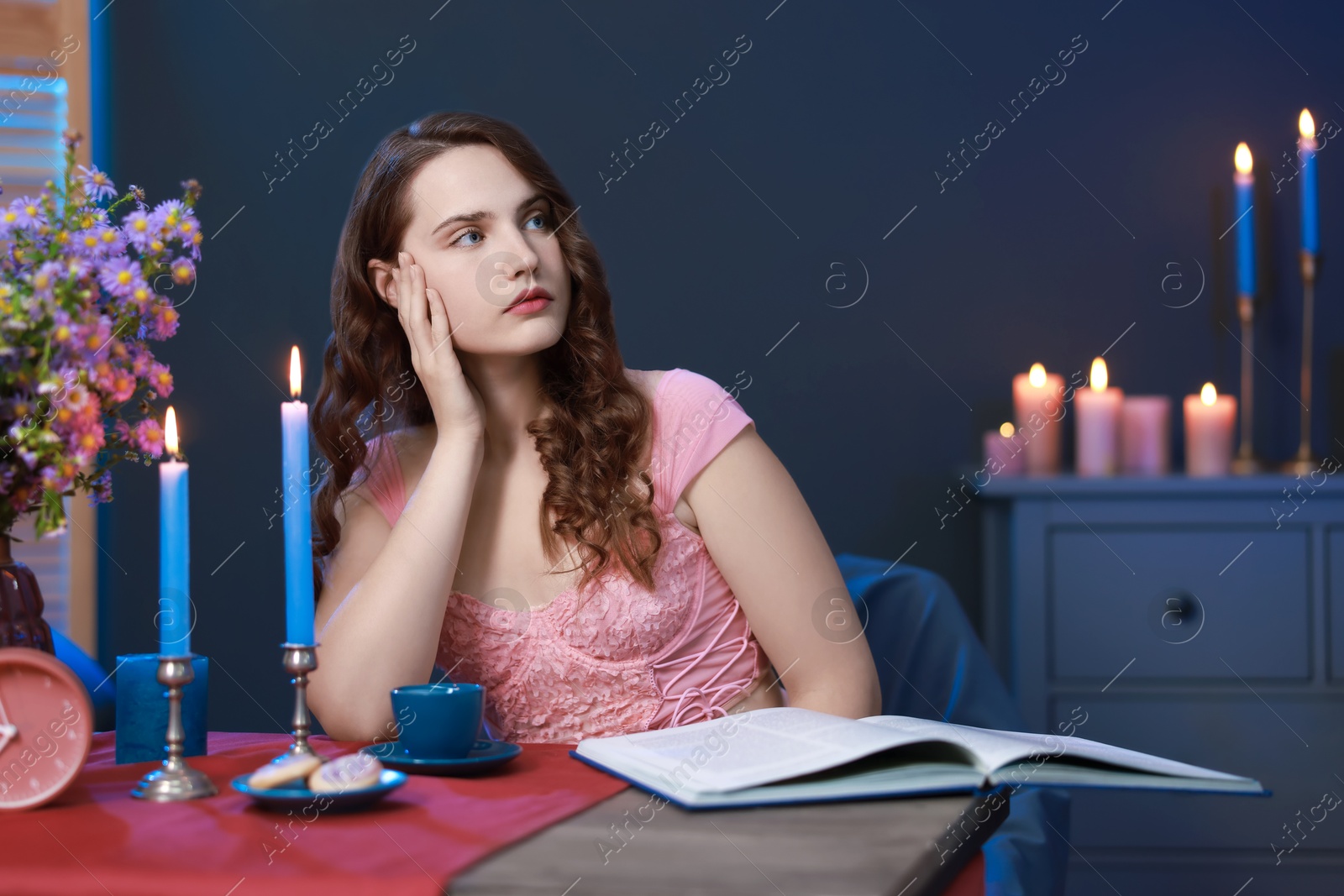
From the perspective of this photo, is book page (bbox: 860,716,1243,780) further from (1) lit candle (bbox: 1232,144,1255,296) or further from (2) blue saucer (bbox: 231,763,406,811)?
(1) lit candle (bbox: 1232,144,1255,296)

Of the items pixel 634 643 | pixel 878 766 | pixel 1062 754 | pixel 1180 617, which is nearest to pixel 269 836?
pixel 878 766

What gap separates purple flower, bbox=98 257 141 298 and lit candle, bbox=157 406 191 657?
5.1 inches

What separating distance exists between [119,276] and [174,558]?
0.71 ft

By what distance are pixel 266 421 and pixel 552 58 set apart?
1150mm

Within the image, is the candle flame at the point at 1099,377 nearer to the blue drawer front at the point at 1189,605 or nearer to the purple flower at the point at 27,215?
the blue drawer front at the point at 1189,605

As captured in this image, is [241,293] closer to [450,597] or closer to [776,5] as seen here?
[776,5]

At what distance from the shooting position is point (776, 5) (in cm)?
298

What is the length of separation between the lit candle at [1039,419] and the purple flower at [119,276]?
2.09 m

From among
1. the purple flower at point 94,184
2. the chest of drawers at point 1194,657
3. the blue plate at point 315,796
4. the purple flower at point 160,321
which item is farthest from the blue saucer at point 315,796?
the chest of drawers at point 1194,657

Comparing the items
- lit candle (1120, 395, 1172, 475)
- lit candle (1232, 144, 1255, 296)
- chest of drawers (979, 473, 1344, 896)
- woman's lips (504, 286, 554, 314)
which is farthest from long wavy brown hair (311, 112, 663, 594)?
lit candle (1232, 144, 1255, 296)

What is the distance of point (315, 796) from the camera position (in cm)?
80

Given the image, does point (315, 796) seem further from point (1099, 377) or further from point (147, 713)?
point (1099, 377)

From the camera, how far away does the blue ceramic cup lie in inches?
37.2

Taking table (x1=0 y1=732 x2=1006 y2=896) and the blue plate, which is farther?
the blue plate
